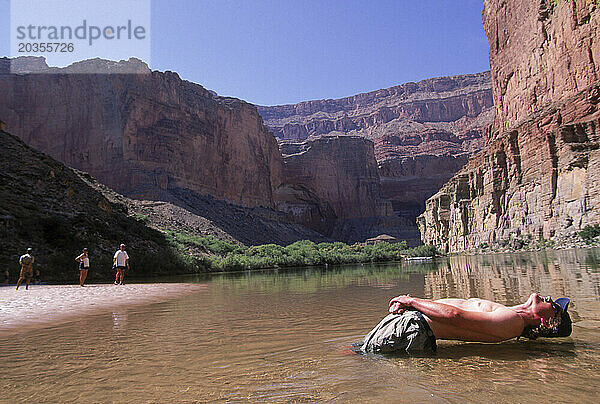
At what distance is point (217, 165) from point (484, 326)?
66.4 m

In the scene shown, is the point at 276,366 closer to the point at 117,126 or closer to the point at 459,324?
the point at 459,324

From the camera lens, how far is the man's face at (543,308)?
419 cm

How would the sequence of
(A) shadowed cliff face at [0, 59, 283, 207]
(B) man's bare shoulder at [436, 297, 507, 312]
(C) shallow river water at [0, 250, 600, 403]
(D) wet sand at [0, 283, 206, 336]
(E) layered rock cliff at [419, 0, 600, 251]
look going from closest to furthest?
(C) shallow river water at [0, 250, 600, 403], (B) man's bare shoulder at [436, 297, 507, 312], (D) wet sand at [0, 283, 206, 336], (E) layered rock cliff at [419, 0, 600, 251], (A) shadowed cliff face at [0, 59, 283, 207]

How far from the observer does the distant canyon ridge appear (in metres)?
55.9

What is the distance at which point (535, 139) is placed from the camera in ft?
138

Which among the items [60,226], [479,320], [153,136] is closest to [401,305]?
[479,320]

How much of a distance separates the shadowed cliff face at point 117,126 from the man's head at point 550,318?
51607mm

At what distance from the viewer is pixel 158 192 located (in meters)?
52.8

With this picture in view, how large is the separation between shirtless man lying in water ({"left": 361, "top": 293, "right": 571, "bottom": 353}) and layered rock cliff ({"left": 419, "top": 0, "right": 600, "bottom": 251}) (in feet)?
110

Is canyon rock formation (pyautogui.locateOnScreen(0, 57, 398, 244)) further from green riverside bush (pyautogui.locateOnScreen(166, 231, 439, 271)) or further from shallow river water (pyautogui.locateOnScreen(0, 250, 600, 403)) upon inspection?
shallow river water (pyautogui.locateOnScreen(0, 250, 600, 403))

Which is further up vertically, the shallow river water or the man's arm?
the man's arm

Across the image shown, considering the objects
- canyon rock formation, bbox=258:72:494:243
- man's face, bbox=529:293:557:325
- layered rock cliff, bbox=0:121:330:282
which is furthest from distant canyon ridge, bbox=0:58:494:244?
man's face, bbox=529:293:557:325

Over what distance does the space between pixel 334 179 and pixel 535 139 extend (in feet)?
177

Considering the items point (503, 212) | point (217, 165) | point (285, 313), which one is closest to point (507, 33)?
point (503, 212)
